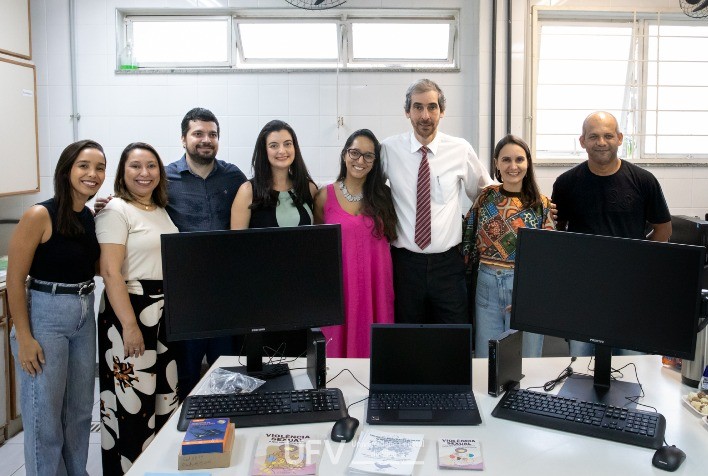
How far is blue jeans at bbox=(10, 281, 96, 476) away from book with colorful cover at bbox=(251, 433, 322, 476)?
3.95ft

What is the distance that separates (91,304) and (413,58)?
2.86 metres

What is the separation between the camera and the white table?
154 cm

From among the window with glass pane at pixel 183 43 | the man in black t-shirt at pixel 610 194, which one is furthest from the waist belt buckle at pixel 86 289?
the window with glass pane at pixel 183 43

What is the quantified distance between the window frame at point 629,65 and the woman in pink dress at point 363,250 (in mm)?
1811

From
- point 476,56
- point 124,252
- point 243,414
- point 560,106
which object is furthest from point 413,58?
point 243,414

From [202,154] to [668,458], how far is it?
7.54ft

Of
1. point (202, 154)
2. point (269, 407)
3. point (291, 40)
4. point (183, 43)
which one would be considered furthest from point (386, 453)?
point (183, 43)

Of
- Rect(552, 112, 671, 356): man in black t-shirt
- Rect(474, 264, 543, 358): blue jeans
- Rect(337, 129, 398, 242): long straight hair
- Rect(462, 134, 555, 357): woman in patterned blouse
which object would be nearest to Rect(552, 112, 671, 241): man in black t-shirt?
Rect(552, 112, 671, 356): man in black t-shirt

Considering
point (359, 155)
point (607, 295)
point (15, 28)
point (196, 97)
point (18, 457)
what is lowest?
point (18, 457)

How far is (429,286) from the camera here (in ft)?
9.50

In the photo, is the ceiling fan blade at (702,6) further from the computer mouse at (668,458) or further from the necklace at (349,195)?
the computer mouse at (668,458)

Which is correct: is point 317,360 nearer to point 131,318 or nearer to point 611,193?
point 131,318

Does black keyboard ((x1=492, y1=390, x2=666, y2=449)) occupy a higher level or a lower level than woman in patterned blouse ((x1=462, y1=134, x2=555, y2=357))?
lower

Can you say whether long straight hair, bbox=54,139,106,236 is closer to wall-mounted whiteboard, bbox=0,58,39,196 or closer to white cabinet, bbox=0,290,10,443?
white cabinet, bbox=0,290,10,443
